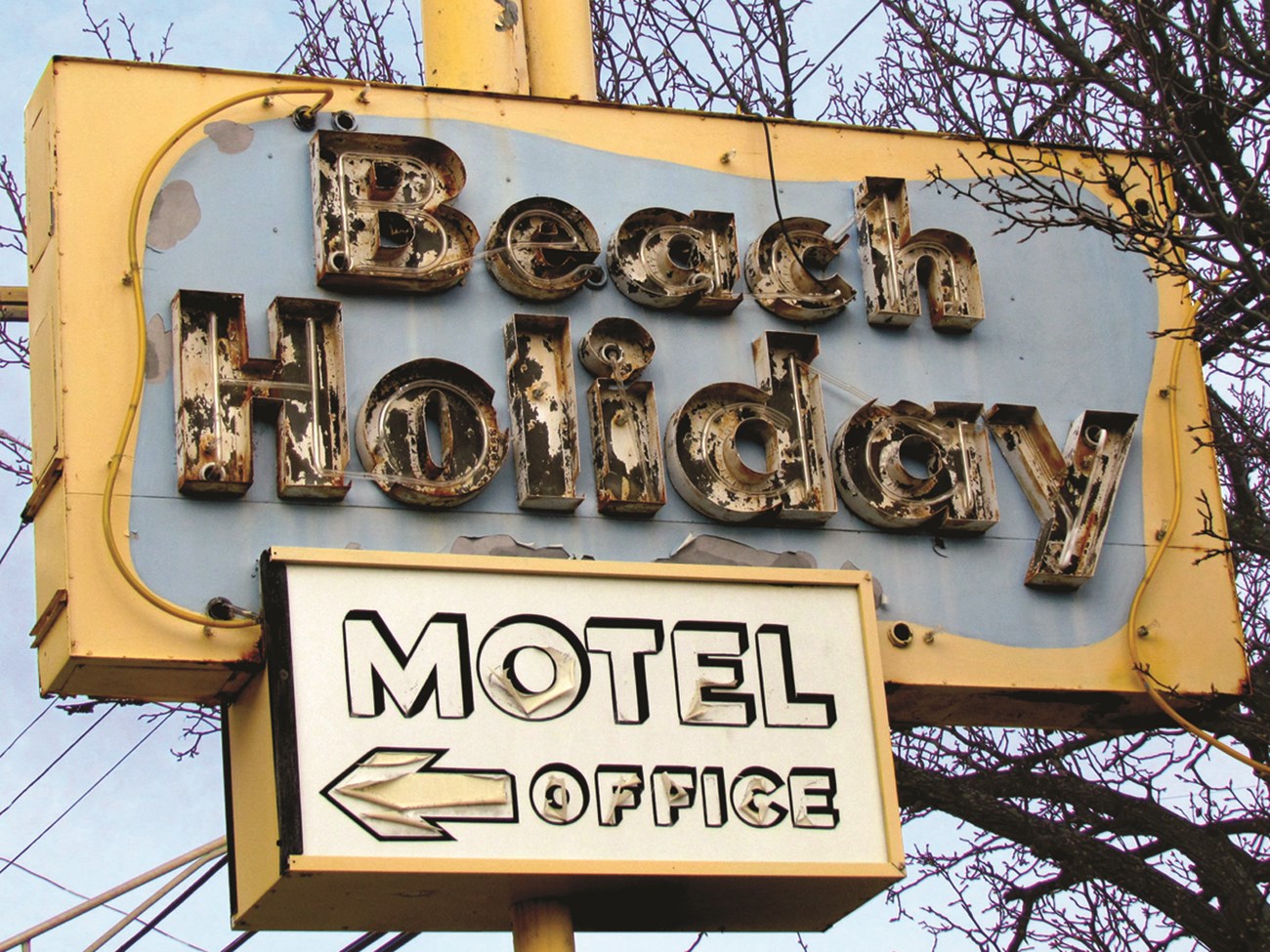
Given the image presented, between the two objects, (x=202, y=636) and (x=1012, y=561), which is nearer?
(x=202, y=636)

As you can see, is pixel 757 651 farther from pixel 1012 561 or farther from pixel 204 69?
pixel 204 69

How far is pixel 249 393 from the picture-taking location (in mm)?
7281

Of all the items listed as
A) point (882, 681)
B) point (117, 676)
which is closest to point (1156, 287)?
point (882, 681)

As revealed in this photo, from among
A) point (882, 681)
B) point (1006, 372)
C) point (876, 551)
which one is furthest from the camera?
point (1006, 372)

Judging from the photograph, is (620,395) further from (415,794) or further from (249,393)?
(415,794)

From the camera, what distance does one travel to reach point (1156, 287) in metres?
8.89

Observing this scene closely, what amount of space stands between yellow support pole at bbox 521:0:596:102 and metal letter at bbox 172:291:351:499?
1.79 meters

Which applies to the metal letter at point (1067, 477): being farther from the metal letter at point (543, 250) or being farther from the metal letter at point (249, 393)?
the metal letter at point (249, 393)

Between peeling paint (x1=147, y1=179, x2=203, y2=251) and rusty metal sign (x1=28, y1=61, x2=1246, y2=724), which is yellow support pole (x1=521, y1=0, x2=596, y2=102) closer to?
rusty metal sign (x1=28, y1=61, x2=1246, y2=724)

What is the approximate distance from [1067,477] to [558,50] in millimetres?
2591

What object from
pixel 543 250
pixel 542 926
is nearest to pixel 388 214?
pixel 543 250

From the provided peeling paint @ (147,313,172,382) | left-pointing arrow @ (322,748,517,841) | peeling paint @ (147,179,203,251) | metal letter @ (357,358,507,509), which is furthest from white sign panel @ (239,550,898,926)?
peeling paint @ (147,179,203,251)

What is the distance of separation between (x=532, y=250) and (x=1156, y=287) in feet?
8.32

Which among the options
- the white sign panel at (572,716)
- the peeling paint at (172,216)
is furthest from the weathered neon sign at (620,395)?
the white sign panel at (572,716)
